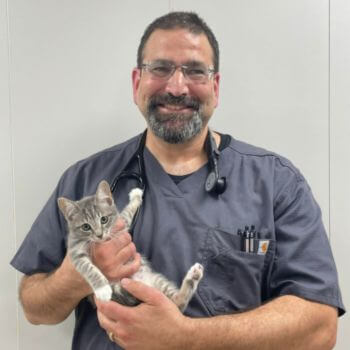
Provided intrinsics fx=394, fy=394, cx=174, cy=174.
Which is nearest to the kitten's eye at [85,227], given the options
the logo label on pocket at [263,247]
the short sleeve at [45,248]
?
the short sleeve at [45,248]

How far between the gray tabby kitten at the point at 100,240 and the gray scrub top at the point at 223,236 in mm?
67

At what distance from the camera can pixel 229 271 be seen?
104 cm

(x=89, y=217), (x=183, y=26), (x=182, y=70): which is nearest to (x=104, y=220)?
(x=89, y=217)

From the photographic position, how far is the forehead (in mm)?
1071

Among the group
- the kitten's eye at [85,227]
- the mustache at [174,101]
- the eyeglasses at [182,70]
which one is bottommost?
the kitten's eye at [85,227]

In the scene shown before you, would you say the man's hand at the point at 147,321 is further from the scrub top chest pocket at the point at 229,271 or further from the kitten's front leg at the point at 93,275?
the scrub top chest pocket at the point at 229,271

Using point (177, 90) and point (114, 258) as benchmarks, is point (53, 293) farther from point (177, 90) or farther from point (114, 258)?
point (177, 90)

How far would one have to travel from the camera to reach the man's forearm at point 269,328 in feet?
3.07

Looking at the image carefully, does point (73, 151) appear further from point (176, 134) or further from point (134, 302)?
point (134, 302)

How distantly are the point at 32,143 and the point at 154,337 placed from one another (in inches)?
30.8

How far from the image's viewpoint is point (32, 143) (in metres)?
1.34

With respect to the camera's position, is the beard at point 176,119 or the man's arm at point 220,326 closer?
the man's arm at point 220,326

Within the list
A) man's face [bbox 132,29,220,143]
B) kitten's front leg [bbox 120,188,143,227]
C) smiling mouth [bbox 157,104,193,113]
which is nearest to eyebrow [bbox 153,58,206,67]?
man's face [bbox 132,29,220,143]

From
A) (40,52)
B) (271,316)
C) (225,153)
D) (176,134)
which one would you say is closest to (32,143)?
(40,52)
